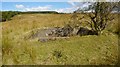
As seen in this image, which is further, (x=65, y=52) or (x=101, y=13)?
(x=101, y=13)

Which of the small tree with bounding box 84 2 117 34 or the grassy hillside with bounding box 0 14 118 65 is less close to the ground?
the small tree with bounding box 84 2 117 34

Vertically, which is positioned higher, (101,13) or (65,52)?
(101,13)

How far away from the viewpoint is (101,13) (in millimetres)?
9906

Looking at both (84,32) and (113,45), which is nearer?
(113,45)

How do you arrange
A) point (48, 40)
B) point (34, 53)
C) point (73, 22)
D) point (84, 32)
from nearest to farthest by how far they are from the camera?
point (34, 53) < point (48, 40) < point (84, 32) < point (73, 22)

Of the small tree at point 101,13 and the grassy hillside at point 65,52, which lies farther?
the small tree at point 101,13

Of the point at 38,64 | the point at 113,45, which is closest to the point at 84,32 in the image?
the point at 113,45

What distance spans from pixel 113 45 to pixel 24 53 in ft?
8.31

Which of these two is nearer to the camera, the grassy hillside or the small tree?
the grassy hillside

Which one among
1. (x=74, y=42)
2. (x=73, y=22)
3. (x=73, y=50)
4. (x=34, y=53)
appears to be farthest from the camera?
(x=73, y=22)

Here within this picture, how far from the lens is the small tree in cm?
981

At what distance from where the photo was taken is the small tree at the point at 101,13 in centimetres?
981

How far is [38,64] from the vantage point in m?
5.84

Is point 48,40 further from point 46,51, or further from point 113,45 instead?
point 113,45
